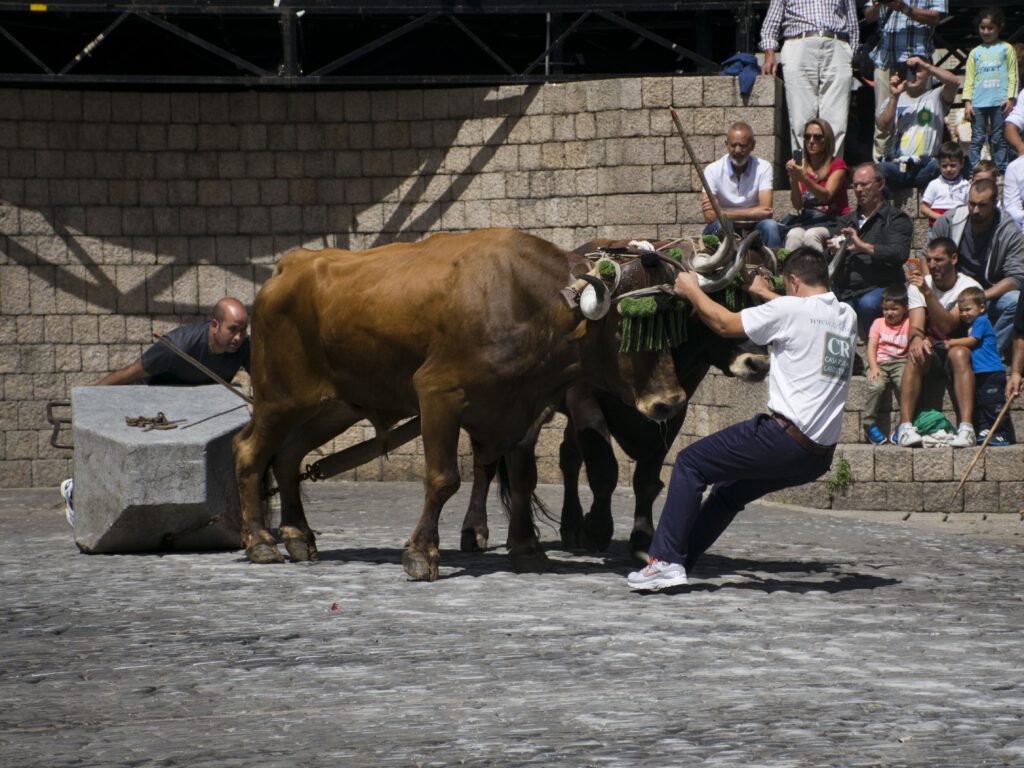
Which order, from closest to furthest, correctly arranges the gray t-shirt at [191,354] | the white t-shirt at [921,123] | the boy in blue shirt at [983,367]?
the gray t-shirt at [191,354], the boy in blue shirt at [983,367], the white t-shirt at [921,123]

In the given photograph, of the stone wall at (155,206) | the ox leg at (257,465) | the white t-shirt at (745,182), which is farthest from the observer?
the stone wall at (155,206)

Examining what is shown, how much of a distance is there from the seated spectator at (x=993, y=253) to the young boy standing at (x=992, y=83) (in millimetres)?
1152

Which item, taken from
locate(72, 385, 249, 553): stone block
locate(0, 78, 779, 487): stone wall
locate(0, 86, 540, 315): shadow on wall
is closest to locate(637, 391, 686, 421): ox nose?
locate(72, 385, 249, 553): stone block

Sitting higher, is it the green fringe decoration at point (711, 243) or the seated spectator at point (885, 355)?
the green fringe decoration at point (711, 243)

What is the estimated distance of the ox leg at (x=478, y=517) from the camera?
970 cm

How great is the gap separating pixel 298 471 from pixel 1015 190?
6.91 metres

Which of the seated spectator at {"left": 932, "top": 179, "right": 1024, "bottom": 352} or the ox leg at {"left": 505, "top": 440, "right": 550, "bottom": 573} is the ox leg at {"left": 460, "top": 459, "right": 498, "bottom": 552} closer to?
the ox leg at {"left": 505, "top": 440, "right": 550, "bottom": 573}

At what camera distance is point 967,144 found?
49.4 feet

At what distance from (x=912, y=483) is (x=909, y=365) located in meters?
0.90

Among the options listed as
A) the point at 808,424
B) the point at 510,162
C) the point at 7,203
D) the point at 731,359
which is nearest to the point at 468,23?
the point at 510,162

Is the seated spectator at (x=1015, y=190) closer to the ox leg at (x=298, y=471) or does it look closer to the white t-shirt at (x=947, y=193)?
the white t-shirt at (x=947, y=193)

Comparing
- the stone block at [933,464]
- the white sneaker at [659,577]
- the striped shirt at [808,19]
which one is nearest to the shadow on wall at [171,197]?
the striped shirt at [808,19]

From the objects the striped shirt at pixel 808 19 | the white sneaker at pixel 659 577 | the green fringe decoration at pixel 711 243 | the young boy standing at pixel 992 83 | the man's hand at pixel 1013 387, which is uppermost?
the striped shirt at pixel 808 19

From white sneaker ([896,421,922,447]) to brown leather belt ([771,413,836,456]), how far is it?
4726mm
